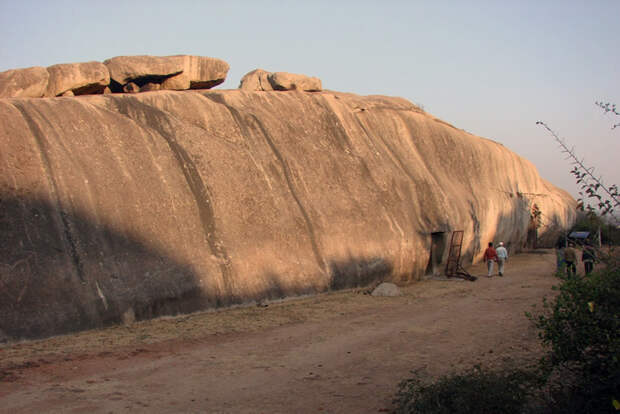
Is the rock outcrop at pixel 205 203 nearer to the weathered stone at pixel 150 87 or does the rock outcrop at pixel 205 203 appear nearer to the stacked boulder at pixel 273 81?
the stacked boulder at pixel 273 81

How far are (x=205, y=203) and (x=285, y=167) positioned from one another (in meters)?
3.06

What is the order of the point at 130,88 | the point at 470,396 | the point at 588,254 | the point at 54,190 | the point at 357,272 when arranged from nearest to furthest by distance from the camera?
1. the point at 470,396
2. the point at 588,254
3. the point at 54,190
4. the point at 357,272
5. the point at 130,88

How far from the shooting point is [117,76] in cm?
1570

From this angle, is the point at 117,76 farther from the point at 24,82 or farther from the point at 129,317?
the point at 129,317

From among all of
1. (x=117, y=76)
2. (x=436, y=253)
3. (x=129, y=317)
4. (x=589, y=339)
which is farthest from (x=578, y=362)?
(x=117, y=76)

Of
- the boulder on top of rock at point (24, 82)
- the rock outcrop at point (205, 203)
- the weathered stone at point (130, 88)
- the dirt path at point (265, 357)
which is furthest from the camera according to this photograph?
the weathered stone at point (130, 88)

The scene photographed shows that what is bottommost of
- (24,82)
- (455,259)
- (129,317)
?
(455,259)

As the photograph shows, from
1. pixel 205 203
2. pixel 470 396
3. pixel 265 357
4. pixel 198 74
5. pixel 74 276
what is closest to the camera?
pixel 470 396

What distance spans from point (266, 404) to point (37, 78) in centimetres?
1094

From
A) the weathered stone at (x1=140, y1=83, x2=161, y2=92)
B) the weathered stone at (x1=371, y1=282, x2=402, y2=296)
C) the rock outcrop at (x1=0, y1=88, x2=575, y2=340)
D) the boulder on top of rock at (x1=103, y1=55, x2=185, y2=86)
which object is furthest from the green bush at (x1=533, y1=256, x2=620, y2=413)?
the weathered stone at (x1=140, y1=83, x2=161, y2=92)

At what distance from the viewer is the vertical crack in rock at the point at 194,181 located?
40.4ft

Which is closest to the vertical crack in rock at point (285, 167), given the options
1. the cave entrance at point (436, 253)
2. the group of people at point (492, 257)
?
the cave entrance at point (436, 253)

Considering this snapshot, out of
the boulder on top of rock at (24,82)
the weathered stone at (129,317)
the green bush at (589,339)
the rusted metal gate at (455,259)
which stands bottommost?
the rusted metal gate at (455,259)

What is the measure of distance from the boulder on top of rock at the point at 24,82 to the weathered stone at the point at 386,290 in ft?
30.0
